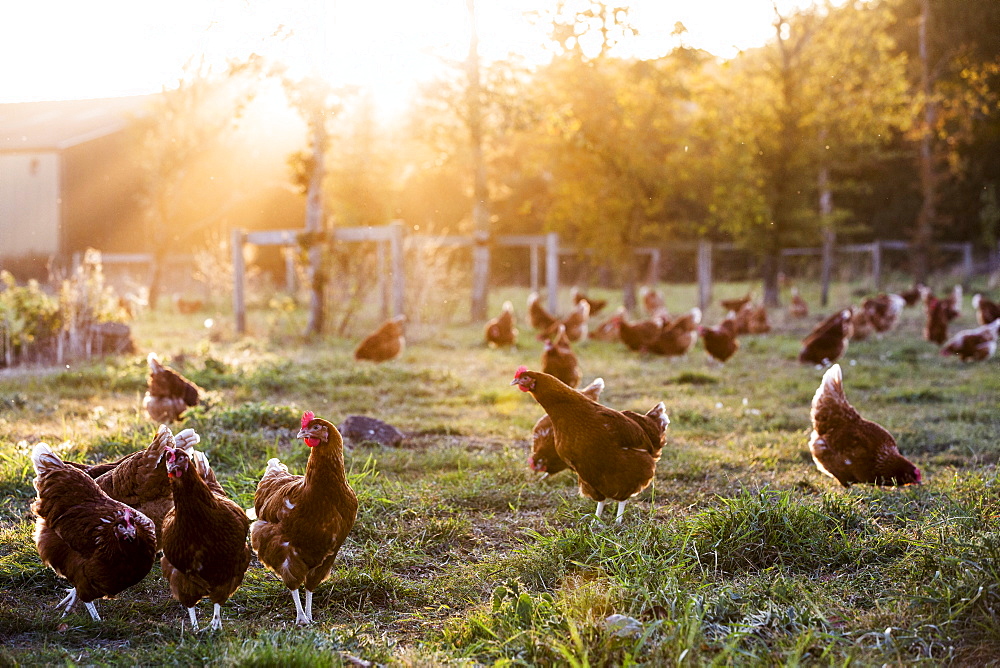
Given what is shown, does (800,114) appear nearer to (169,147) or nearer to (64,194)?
(169,147)

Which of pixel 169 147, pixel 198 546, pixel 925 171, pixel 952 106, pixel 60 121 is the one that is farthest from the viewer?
pixel 60 121

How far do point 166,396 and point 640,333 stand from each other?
756 cm

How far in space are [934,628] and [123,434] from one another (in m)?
5.48

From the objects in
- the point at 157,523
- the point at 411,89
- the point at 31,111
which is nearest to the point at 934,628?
the point at 157,523

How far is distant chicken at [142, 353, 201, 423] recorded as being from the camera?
6.56 m

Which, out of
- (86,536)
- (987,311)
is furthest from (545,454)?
(987,311)

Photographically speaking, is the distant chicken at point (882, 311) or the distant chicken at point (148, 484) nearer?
the distant chicken at point (148, 484)

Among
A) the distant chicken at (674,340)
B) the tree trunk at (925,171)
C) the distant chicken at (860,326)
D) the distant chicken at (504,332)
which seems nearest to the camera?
the distant chicken at (674,340)

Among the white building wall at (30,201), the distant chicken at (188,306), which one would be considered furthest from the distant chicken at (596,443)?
the white building wall at (30,201)

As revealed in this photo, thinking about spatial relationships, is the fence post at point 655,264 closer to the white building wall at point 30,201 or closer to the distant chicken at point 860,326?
the distant chicken at point 860,326

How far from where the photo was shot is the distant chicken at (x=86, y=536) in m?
3.44

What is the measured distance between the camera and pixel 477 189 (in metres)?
16.9

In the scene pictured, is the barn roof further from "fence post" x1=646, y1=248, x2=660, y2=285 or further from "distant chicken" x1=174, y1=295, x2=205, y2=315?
"fence post" x1=646, y1=248, x2=660, y2=285

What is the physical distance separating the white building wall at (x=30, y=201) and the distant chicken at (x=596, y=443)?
26015mm
